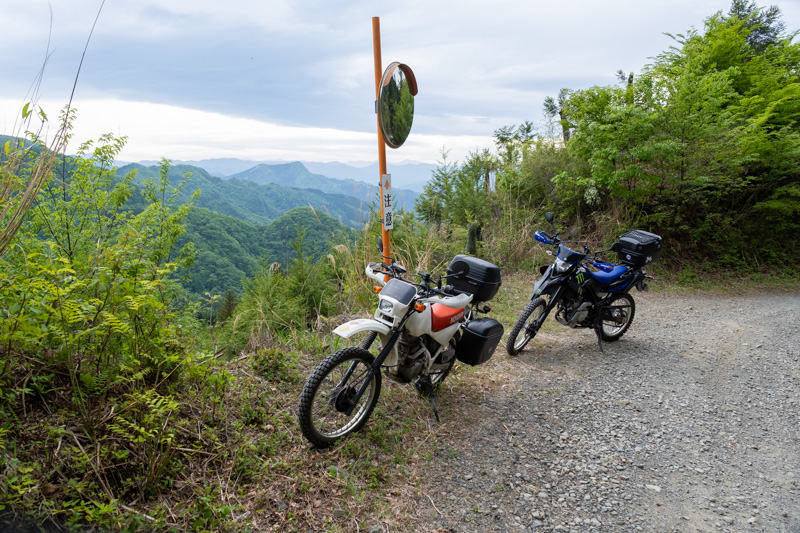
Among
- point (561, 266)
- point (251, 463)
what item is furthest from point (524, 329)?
point (251, 463)

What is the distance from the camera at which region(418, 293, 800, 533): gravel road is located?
2.45 metres

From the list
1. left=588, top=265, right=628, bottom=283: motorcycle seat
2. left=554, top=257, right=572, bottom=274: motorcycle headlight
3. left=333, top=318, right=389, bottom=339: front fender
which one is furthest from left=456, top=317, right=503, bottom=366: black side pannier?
left=588, top=265, right=628, bottom=283: motorcycle seat

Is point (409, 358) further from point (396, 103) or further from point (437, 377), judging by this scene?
point (396, 103)

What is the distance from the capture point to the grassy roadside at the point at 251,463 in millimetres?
1806

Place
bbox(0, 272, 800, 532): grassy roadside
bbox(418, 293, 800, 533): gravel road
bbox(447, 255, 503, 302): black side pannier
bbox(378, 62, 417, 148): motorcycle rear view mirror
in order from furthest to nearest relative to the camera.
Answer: bbox(378, 62, 417, 148): motorcycle rear view mirror < bbox(447, 255, 503, 302): black side pannier < bbox(418, 293, 800, 533): gravel road < bbox(0, 272, 800, 532): grassy roadside

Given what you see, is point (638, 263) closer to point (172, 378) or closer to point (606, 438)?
point (606, 438)

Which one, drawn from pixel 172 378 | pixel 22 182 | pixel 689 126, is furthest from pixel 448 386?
pixel 689 126

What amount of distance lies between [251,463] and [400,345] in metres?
1.14

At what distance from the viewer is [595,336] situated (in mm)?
5305

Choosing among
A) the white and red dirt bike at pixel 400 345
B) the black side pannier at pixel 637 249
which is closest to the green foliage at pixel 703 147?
the black side pannier at pixel 637 249

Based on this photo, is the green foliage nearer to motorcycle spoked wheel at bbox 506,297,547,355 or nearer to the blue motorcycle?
the blue motorcycle

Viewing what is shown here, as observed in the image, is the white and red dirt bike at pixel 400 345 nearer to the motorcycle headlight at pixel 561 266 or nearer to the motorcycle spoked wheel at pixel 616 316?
the motorcycle headlight at pixel 561 266

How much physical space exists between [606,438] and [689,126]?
261 inches

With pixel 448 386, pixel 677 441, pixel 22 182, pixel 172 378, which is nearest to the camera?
pixel 22 182
